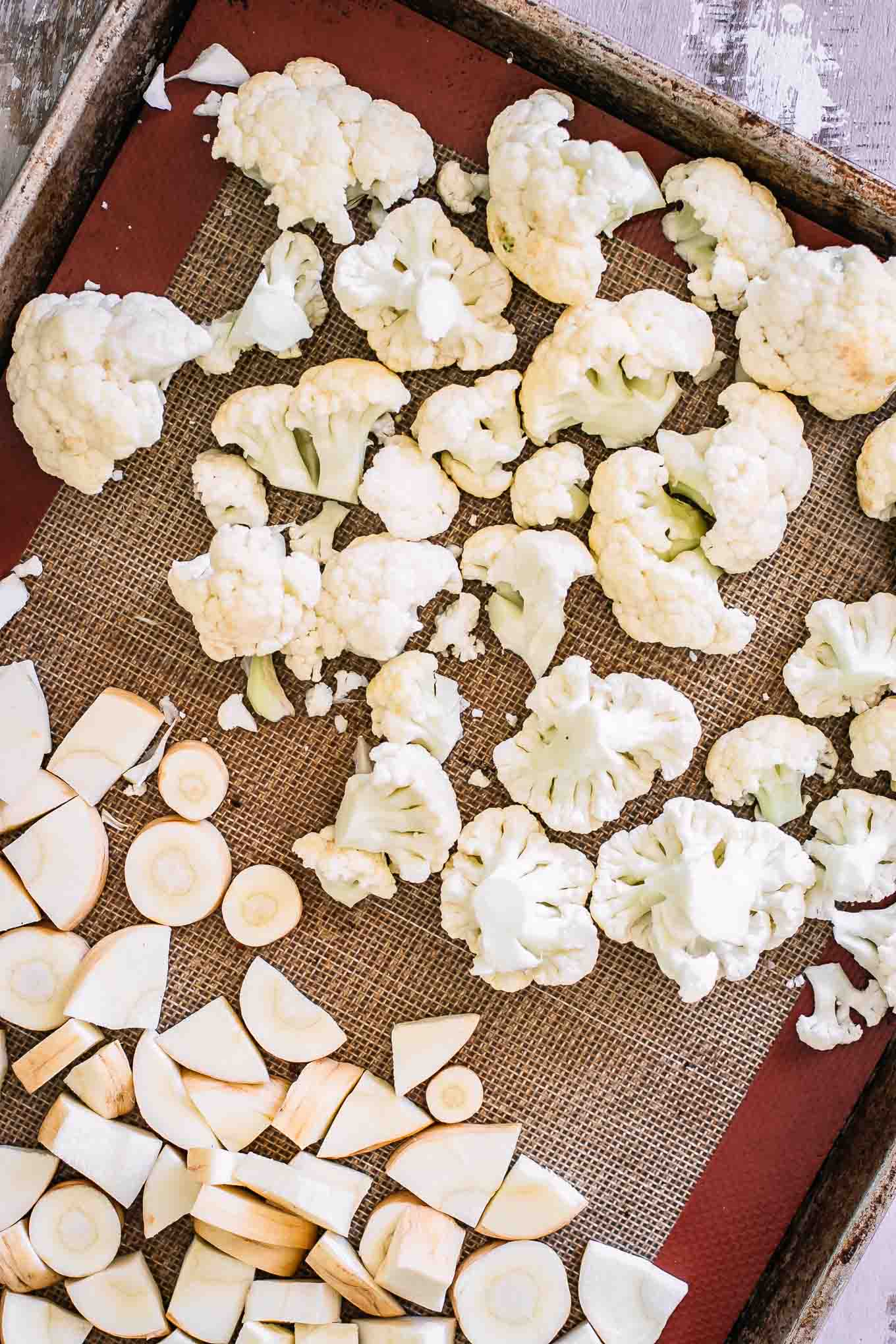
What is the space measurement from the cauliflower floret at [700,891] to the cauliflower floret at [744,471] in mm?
427

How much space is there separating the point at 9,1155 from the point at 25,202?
5.04 ft

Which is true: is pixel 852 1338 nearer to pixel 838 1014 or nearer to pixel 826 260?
pixel 838 1014

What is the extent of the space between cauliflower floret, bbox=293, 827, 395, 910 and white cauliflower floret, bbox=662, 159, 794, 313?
1040 mm

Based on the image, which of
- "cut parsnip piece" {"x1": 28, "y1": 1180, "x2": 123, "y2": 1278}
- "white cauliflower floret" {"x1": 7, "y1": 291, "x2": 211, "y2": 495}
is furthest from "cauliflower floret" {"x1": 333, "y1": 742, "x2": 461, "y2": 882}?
"cut parsnip piece" {"x1": 28, "y1": 1180, "x2": 123, "y2": 1278}

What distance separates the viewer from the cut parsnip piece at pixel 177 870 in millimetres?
1791

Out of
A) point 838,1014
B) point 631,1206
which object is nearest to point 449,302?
point 838,1014

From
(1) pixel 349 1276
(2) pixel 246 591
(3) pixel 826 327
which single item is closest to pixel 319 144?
(2) pixel 246 591

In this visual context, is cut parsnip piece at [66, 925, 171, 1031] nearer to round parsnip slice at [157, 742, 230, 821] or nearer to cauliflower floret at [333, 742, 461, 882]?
round parsnip slice at [157, 742, 230, 821]

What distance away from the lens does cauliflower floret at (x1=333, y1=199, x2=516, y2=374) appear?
1.66m

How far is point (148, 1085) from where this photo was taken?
180cm

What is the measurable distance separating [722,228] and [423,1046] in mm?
1391

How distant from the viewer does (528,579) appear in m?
1.71

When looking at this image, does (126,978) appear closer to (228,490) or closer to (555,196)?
(228,490)

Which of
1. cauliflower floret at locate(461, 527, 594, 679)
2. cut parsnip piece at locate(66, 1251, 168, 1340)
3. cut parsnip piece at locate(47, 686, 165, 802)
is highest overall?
cauliflower floret at locate(461, 527, 594, 679)
